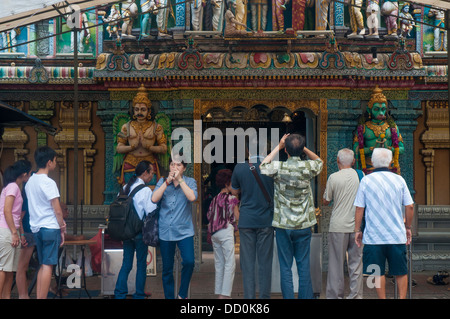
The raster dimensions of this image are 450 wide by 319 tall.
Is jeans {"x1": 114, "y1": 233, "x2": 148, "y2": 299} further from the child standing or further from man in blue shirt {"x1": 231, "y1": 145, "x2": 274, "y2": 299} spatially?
man in blue shirt {"x1": 231, "y1": 145, "x2": 274, "y2": 299}

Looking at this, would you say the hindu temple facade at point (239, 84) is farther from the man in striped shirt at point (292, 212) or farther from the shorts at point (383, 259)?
the shorts at point (383, 259)

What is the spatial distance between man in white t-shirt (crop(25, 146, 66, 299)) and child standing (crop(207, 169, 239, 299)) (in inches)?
69.6

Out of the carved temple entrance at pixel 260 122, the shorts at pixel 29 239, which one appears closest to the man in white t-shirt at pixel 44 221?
the shorts at pixel 29 239

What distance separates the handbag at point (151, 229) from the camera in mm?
8055

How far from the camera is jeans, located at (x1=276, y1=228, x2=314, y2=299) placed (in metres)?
7.54

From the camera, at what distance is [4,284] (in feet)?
26.9

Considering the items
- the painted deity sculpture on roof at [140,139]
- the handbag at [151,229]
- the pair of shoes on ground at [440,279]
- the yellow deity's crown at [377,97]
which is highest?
the yellow deity's crown at [377,97]

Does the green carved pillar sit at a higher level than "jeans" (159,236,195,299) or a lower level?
higher

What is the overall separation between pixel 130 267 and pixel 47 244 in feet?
3.25

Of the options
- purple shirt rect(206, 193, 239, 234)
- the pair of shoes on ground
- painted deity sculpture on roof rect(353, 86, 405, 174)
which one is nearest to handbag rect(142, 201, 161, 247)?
purple shirt rect(206, 193, 239, 234)

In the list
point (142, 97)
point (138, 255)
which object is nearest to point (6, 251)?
point (138, 255)

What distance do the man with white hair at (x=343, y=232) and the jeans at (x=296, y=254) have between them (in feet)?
2.60
